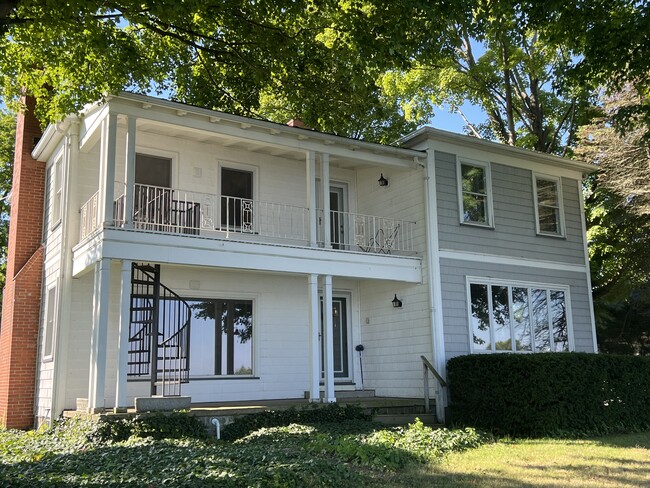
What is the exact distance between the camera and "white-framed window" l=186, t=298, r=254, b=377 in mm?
13528

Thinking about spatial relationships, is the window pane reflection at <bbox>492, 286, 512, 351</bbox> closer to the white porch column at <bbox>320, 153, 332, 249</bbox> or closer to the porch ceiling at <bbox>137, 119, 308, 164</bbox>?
the white porch column at <bbox>320, 153, 332, 249</bbox>

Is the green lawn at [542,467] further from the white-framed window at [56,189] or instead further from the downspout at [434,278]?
the white-framed window at [56,189]

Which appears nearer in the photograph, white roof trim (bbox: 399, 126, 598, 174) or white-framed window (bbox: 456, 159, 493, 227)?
white roof trim (bbox: 399, 126, 598, 174)

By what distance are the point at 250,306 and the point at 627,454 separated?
8.07 m

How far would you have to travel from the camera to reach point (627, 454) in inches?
368

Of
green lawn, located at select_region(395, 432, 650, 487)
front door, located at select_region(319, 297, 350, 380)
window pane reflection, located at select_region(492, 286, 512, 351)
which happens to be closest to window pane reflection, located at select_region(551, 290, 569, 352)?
window pane reflection, located at select_region(492, 286, 512, 351)

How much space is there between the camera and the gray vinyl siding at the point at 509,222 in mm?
14781

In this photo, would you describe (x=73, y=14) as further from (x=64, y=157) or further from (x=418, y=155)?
(x=418, y=155)

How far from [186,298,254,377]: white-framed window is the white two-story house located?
0.03 metres

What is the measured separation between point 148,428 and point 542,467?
19.0 feet

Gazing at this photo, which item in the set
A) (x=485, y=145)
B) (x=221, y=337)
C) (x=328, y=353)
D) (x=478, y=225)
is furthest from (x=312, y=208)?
(x=485, y=145)

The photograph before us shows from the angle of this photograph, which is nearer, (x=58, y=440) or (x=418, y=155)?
(x=58, y=440)

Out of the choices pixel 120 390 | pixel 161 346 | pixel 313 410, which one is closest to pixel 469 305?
pixel 313 410

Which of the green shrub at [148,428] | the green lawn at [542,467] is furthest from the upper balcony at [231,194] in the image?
the green lawn at [542,467]
